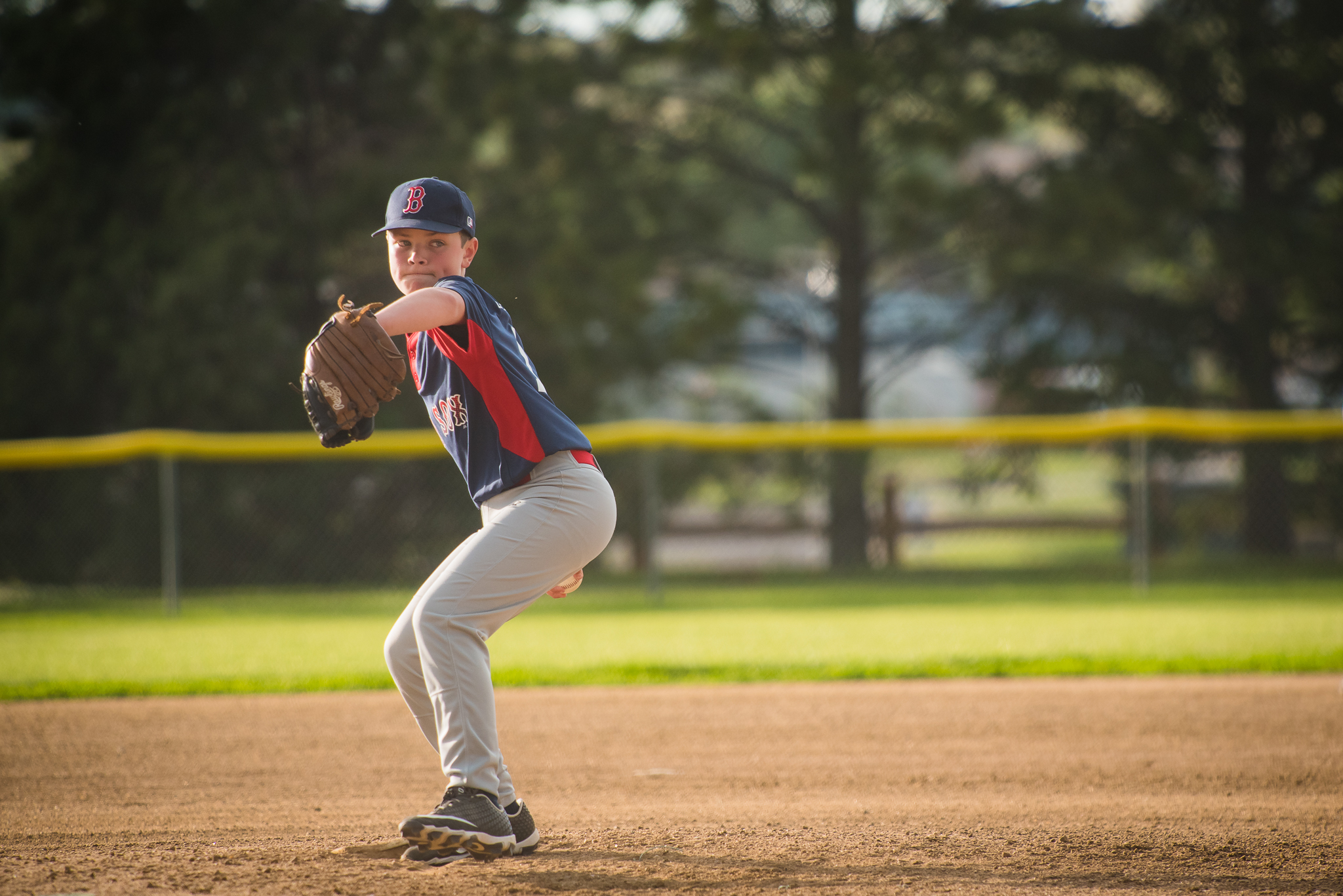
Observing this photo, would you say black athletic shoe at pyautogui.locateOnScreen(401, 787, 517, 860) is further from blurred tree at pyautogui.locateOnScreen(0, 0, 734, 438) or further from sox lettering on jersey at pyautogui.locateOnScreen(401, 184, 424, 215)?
blurred tree at pyautogui.locateOnScreen(0, 0, 734, 438)

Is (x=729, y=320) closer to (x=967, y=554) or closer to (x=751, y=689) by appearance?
(x=967, y=554)

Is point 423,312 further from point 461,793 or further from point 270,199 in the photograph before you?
point 270,199

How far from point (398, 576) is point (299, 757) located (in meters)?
8.99

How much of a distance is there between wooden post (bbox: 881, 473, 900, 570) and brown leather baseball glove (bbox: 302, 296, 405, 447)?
11563mm

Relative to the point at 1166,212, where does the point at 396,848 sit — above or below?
below

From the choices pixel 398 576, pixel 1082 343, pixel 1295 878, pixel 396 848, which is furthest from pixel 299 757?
pixel 1082 343

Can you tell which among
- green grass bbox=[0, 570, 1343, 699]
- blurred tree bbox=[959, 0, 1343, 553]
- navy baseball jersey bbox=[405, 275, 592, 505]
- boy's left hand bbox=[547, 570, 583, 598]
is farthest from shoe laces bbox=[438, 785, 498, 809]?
blurred tree bbox=[959, 0, 1343, 553]

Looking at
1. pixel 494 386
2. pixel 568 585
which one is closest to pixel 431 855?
pixel 568 585

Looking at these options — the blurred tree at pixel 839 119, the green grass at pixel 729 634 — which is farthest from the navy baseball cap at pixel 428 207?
the blurred tree at pixel 839 119

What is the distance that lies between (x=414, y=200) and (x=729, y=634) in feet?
20.5

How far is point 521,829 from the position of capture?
10.9 feet

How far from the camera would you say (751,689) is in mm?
6609

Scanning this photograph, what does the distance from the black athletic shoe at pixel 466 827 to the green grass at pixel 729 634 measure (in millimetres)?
3755

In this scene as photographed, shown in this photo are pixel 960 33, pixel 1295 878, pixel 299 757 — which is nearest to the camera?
pixel 1295 878
